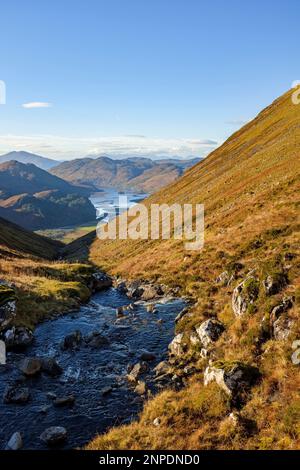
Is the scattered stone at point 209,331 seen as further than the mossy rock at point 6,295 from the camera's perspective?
No

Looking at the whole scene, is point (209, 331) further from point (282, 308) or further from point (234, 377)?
point (234, 377)

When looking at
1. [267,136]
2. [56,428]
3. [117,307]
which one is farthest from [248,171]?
Answer: [56,428]

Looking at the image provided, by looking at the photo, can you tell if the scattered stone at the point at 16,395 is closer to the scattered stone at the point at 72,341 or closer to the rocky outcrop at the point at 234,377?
the scattered stone at the point at 72,341

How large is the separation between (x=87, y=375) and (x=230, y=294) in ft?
44.2

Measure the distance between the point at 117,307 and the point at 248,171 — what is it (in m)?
48.5

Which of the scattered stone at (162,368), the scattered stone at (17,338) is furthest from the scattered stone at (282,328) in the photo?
the scattered stone at (17,338)

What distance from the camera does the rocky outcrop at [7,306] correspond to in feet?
97.2

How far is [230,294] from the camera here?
2981cm

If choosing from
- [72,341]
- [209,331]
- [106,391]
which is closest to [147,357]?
[106,391]

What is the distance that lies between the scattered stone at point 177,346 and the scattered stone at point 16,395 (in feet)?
33.2

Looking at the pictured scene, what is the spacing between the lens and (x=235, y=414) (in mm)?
16672

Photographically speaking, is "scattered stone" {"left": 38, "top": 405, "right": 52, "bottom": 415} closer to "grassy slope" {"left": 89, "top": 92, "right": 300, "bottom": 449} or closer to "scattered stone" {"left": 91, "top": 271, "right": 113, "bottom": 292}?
"grassy slope" {"left": 89, "top": 92, "right": 300, "bottom": 449}
